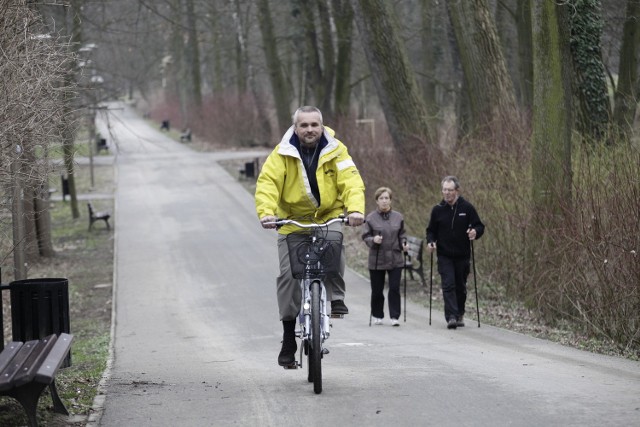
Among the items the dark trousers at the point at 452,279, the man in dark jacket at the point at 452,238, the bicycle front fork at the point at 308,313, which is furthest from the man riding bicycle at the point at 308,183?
the dark trousers at the point at 452,279

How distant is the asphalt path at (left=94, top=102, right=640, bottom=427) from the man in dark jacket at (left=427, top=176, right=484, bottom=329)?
0.48m

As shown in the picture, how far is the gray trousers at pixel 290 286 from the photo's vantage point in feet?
28.1

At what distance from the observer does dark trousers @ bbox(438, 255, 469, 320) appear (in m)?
13.9

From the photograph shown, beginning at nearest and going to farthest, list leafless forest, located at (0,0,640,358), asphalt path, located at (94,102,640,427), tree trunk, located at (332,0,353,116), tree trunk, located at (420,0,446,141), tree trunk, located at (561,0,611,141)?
1. asphalt path, located at (94,102,640,427)
2. leafless forest, located at (0,0,640,358)
3. tree trunk, located at (561,0,611,141)
4. tree trunk, located at (332,0,353,116)
5. tree trunk, located at (420,0,446,141)

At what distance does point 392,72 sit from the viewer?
22.8 meters

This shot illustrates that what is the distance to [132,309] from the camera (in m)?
17.7

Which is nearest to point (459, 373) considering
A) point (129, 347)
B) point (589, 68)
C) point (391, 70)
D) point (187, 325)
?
point (129, 347)

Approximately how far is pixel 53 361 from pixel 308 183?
246 cm

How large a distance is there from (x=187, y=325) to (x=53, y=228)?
16405 millimetres

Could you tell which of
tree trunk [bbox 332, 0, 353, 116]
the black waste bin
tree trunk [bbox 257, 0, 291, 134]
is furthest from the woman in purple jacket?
tree trunk [bbox 257, 0, 291, 134]

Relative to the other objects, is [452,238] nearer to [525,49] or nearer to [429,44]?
[525,49]

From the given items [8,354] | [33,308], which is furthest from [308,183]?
[8,354]

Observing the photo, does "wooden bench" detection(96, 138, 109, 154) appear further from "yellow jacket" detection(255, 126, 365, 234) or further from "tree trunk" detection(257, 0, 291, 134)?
"yellow jacket" detection(255, 126, 365, 234)

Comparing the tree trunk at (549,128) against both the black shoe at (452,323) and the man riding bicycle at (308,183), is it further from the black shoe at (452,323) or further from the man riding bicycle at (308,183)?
the man riding bicycle at (308,183)
